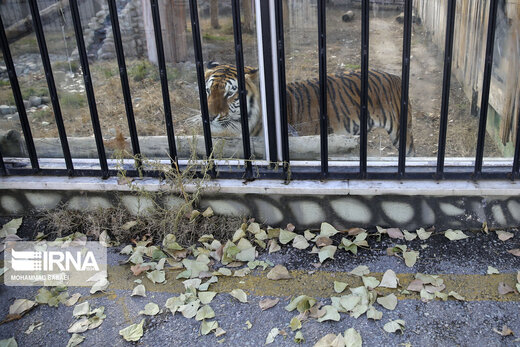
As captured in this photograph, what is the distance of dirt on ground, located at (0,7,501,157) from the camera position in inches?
148

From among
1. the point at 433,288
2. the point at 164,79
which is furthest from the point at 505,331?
the point at 164,79

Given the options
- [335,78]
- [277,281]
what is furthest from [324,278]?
[335,78]

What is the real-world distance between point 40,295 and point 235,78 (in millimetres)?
2022

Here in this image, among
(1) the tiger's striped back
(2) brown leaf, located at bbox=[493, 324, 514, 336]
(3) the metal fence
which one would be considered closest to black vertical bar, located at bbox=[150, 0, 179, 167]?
(3) the metal fence

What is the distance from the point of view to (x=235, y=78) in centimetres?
411

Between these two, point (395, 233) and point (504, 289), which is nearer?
point (504, 289)

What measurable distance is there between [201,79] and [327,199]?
4.14 feet

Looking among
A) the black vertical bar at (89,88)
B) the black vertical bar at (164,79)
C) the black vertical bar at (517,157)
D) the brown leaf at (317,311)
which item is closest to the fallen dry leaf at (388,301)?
the brown leaf at (317,311)

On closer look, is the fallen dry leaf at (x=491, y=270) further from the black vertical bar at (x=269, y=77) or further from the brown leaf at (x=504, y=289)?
the black vertical bar at (x=269, y=77)

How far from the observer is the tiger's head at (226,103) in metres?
4.06

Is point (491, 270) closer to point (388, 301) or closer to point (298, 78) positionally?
point (388, 301)

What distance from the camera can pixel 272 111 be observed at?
4.01 metres

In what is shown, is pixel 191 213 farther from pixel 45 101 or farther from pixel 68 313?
pixel 45 101

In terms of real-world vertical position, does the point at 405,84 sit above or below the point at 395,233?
above
